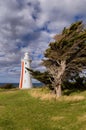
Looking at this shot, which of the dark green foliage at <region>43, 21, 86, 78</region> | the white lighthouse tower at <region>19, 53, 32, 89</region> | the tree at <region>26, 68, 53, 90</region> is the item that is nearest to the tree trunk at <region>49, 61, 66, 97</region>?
the dark green foliage at <region>43, 21, 86, 78</region>

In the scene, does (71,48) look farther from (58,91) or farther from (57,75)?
(58,91)

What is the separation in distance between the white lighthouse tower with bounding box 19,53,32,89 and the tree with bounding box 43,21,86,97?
17660mm

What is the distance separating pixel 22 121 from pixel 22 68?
36.5 meters

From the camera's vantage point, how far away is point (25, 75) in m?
51.3

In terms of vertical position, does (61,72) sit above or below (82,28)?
below

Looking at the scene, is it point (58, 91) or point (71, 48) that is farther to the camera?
point (58, 91)

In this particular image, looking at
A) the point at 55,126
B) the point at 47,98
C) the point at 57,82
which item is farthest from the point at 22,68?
the point at 55,126

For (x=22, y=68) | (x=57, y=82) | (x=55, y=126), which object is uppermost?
(x=22, y=68)

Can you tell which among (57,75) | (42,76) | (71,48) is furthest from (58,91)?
(71,48)

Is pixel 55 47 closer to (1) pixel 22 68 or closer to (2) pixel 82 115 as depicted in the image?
(2) pixel 82 115

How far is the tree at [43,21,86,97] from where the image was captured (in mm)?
31812

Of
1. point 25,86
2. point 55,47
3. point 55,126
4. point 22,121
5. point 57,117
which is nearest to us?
point 55,126

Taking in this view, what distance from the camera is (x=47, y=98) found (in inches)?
1124

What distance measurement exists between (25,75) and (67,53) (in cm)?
2102
